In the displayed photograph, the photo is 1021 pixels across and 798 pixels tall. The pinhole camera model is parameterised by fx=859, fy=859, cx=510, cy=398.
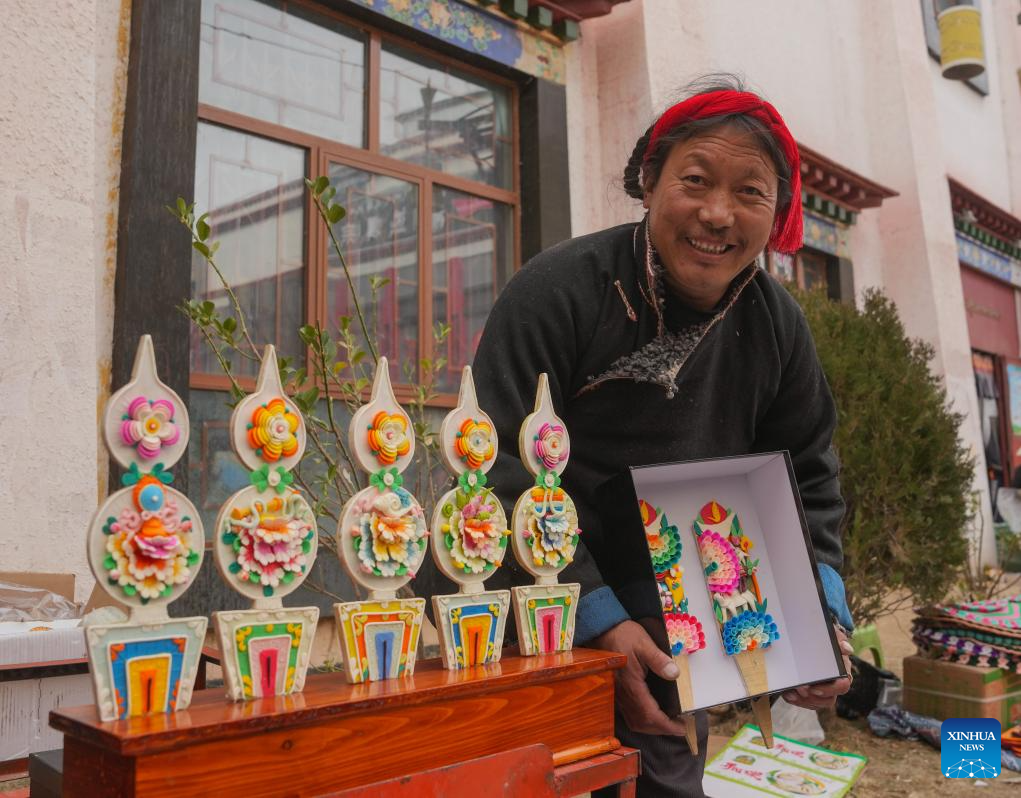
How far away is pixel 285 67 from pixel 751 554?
150 inches

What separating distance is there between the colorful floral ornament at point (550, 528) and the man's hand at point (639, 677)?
0.48 feet

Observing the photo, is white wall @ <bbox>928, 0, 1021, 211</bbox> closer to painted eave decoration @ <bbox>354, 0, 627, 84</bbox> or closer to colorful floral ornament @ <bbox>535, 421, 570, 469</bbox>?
painted eave decoration @ <bbox>354, 0, 627, 84</bbox>

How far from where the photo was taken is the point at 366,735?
0.97 meters

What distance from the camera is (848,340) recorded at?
434 cm

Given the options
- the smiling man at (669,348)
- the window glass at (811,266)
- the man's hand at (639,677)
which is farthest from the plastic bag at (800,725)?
the window glass at (811,266)

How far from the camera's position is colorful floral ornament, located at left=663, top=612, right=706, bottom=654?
131cm

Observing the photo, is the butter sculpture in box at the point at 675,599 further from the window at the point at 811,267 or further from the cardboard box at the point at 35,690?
the window at the point at 811,267

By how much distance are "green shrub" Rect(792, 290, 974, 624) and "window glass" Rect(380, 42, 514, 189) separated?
216 centimetres

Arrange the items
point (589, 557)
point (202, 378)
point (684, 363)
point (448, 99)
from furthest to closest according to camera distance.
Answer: point (448, 99), point (202, 378), point (684, 363), point (589, 557)

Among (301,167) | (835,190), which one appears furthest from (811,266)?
(301,167)

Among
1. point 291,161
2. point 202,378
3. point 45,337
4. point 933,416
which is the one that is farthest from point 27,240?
point 933,416

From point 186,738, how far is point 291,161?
395cm

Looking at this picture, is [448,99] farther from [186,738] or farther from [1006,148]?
[1006,148]

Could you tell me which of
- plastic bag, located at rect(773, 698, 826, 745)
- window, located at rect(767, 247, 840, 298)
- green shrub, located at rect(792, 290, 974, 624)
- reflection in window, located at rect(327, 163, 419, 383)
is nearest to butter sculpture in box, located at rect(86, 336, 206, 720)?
plastic bag, located at rect(773, 698, 826, 745)
